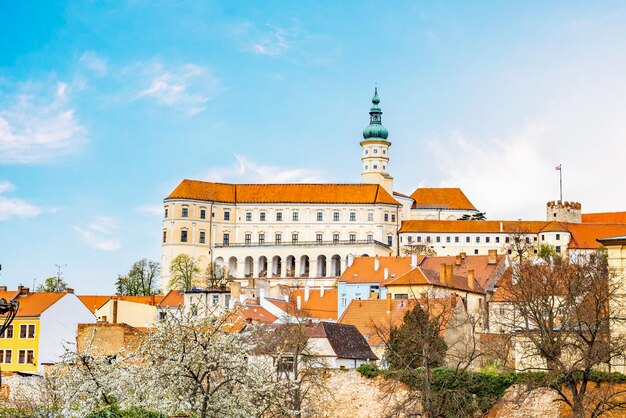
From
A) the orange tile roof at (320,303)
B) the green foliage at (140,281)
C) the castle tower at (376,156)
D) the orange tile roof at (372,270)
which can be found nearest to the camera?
the orange tile roof at (320,303)

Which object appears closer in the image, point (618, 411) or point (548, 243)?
point (618, 411)

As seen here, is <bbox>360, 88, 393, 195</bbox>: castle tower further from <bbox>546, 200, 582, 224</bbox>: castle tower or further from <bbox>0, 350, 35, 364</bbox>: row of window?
Result: <bbox>0, 350, 35, 364</bbox>: row of window

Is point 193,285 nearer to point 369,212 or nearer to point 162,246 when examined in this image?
point 162,246

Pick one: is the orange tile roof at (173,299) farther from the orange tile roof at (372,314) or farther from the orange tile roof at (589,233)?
the orange tile roof at (589,233)

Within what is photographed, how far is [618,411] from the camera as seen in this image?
3369 cm

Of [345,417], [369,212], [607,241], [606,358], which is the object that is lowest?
[345,417]

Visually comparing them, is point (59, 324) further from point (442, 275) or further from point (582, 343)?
point (582, 343)

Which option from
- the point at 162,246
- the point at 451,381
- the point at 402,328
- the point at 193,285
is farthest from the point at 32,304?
the point at 162,246

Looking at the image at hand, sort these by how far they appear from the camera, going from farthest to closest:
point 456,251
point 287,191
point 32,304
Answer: point 287,191, point 456,251, point 32,304

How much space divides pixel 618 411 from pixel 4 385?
23.7 metres

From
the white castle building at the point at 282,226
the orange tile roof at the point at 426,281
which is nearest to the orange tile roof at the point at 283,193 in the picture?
the white castle building at the point at 282,226

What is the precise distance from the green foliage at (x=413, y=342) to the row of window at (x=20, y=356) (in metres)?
18.0

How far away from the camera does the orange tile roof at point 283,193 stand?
124 metres

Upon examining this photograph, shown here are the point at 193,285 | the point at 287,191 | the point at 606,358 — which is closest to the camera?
the point at 606,358
